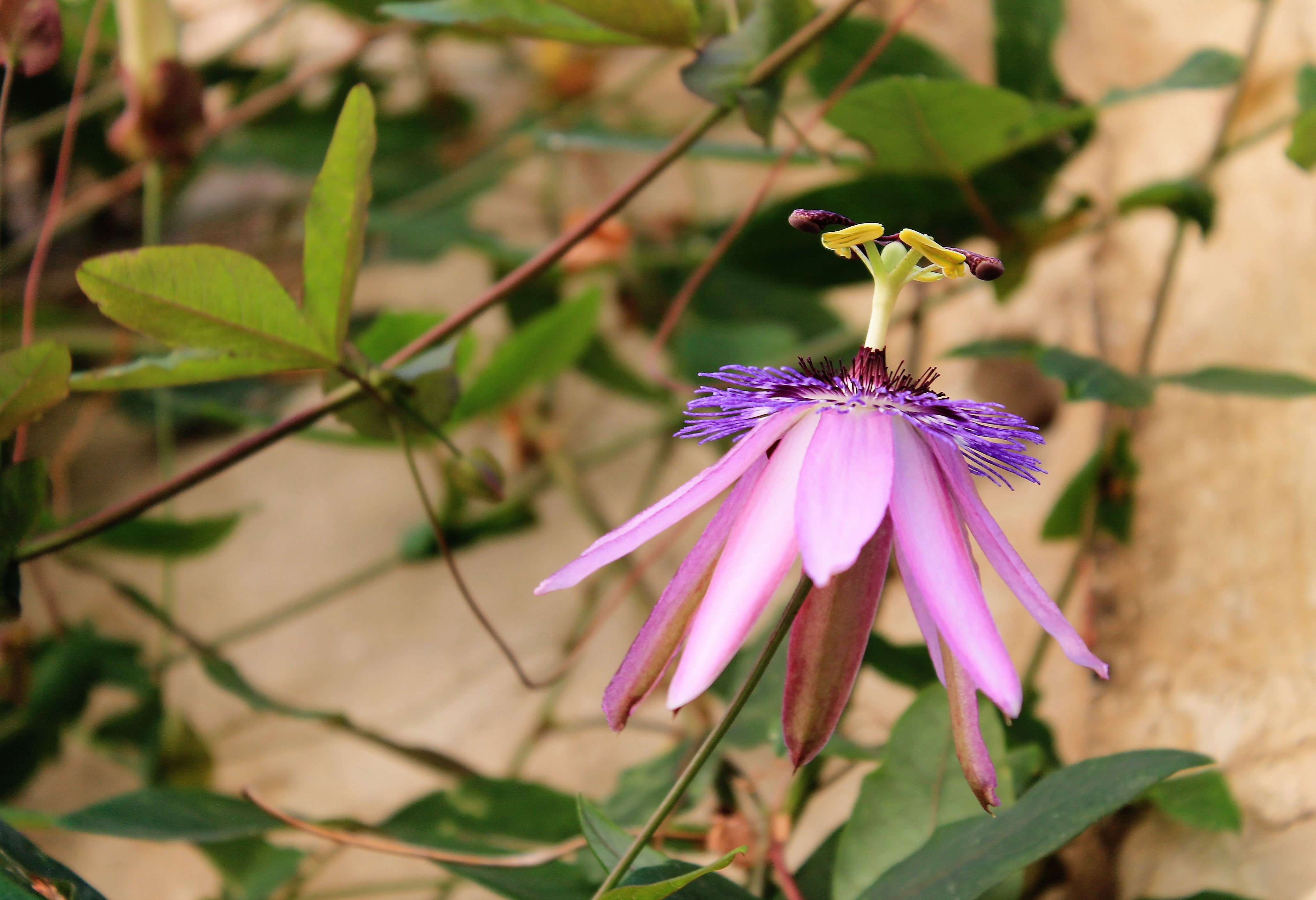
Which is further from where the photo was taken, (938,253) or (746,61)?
(746,61)

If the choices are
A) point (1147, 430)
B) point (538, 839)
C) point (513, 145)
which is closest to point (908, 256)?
point (538, 839)

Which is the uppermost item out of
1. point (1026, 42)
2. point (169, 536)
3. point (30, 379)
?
point (30, 379)

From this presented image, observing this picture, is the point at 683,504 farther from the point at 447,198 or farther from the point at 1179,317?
the point at 447,198

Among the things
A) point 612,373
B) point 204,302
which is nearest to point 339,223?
point 204,302

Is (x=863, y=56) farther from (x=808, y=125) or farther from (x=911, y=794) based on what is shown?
(x=911, y=794)

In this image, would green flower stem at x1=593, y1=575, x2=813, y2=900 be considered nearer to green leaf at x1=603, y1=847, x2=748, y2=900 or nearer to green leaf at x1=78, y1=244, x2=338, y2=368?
green leaf at x1=603, y1=847, x2=748, y2=900

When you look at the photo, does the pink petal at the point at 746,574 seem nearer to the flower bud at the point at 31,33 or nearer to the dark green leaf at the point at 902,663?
the dark green leaf at the point at 902,663

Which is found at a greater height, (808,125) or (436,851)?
(808,125)
